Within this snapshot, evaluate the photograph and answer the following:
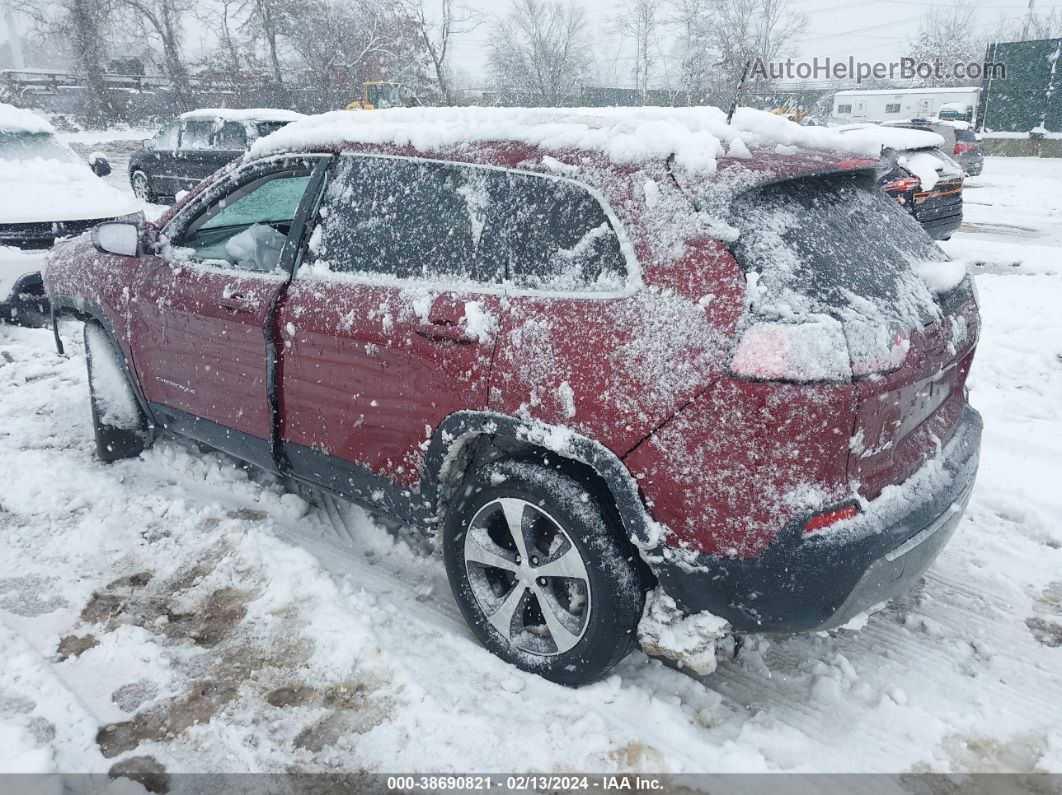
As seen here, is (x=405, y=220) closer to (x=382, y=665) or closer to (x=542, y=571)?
(x=542, y=571)

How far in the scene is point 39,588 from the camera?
327 cm

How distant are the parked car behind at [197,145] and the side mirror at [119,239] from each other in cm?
982

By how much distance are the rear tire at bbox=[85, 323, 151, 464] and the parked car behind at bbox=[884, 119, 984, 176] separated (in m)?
18.0

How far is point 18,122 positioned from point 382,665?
818cm

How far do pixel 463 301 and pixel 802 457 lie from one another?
49.2 inches

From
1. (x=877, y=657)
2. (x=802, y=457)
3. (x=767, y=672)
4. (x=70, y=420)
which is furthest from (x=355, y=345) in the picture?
(x=70, y=420)

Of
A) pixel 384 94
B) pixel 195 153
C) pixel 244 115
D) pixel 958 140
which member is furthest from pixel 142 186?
pixel 958 140

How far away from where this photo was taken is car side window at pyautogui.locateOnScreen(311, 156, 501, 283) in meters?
2.74

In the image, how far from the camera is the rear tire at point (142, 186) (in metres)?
14.4

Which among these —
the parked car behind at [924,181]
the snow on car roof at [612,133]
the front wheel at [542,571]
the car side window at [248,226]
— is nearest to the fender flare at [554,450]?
the front wheel at [542,571]

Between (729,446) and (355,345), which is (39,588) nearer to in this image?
(355,345)

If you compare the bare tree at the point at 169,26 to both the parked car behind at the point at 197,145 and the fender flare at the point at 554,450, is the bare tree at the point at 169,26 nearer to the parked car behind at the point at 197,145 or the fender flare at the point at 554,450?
the parked car behind at the point at 197,145

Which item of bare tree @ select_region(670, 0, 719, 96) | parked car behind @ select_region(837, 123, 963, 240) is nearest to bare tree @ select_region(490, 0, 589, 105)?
bare tree @ select_region(670, 0, 719, 96)

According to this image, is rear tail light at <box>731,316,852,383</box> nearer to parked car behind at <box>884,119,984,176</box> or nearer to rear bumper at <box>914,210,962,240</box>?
rear bumper at <box>914,210,962,240</box>
